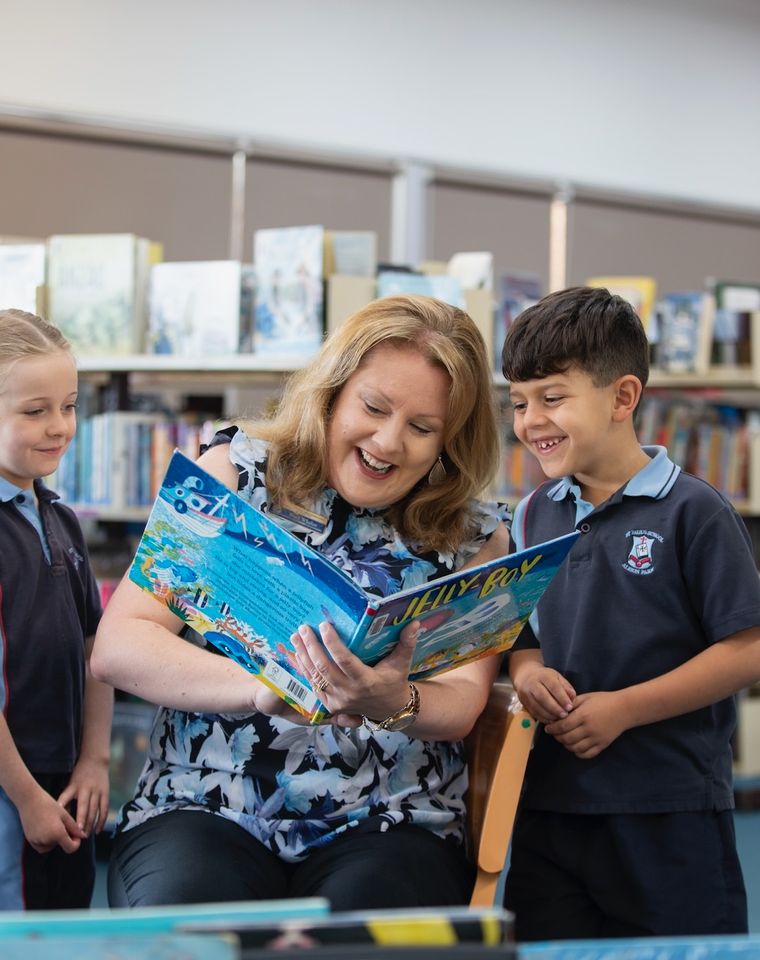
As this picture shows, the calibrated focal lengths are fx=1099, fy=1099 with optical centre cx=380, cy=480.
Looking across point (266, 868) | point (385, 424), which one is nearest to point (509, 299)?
point (385, 424)

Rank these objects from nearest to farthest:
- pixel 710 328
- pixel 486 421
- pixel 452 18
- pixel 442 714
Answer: pixel 442 714 → pixel 486 421 → pixel 710 328 → pixel 452 18

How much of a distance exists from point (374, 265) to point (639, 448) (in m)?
1.92

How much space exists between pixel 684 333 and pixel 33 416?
302cm

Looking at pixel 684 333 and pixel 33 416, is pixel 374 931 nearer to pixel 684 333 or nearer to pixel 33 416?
pixel 33 416

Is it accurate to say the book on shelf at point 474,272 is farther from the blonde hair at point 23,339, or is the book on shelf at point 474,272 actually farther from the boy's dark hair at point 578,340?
the blonde hair at point 23,339

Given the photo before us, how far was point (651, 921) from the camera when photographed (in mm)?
1481

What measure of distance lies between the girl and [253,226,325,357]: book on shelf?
1.68m

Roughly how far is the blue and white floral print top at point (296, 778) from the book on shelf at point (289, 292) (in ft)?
5.98


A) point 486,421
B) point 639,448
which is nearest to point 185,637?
point 486,421

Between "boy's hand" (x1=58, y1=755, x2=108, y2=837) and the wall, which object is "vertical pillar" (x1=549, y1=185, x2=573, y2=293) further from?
"boy's hand" (x1=58, y1=755, x2=108, y2=837)

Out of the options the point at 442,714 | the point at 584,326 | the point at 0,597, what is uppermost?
the point at 584,326

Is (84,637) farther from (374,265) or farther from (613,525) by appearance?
(374,265)

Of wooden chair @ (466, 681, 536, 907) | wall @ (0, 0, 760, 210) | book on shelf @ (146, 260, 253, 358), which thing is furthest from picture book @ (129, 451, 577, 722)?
wall @ (0, 0, 760, 210)

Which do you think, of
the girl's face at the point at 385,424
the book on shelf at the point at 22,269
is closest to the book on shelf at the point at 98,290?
the book on shelf at the point at 22,269
